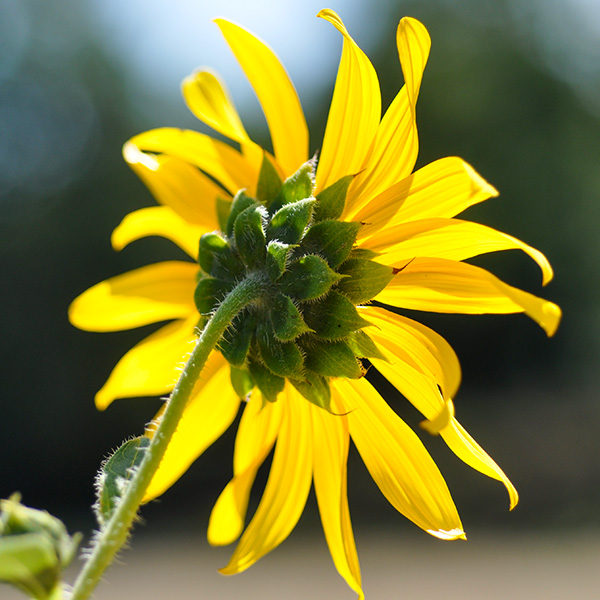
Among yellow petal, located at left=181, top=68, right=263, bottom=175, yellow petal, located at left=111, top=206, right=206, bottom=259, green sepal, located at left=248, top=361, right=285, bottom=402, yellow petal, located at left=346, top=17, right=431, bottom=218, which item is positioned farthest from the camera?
yellow petal, located at left=111, top=206, right=206, bottom=259

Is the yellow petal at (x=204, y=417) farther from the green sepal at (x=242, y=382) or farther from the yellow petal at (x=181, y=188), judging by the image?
the yellow petal at (x=181, y=188)

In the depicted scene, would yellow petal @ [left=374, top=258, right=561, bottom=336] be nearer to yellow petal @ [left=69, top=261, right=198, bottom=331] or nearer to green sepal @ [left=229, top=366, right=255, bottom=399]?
green sepal @ [left=229, top=366, right=255, bottom=399]

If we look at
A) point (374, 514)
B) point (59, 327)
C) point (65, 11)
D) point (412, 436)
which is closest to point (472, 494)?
point (374, 514)

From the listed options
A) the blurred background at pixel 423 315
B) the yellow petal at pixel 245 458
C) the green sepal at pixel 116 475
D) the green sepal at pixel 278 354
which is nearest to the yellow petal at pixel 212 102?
the green sepal at pixel 278 354

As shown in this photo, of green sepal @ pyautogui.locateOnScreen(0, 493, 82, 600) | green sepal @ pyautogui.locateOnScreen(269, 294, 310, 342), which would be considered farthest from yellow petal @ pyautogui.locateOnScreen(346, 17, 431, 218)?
green sepal @ pyautogui.locateOnScreen(0, 493, 82, 600)

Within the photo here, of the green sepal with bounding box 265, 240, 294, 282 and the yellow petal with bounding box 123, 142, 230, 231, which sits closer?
the green sepal with bounding box 265, 240, 294, 282

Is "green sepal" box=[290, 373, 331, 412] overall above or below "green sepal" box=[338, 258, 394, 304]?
below

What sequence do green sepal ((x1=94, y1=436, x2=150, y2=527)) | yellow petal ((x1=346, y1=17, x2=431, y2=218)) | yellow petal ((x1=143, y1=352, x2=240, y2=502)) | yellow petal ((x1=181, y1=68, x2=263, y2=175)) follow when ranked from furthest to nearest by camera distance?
yellow petal ((x1=143, y1=352, x2=240, y2=502)) → yellow petal ((x1=181, y1=68, x2=263, y2=175)) → yellow petal ((x1=346, y1=17, x2=431, y2=218)) → green sepal ((x1=94, y1=436, x2=150, y2=527))

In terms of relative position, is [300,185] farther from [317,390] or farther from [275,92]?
[317,390]

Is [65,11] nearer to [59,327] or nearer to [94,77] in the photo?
[94,77]
